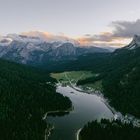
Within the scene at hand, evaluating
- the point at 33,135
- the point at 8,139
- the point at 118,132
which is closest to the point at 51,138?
the point at 33,135

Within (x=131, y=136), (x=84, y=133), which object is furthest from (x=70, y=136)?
(x=131, y=136)

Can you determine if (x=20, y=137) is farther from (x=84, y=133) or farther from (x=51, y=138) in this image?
(x=84, y=133)

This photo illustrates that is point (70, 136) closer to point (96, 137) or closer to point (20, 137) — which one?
point (96, 137)

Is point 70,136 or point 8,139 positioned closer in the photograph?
point 8,139

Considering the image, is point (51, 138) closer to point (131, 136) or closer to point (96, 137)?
point (96, 137)

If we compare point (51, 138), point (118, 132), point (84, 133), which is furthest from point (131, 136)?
point (51, 138)

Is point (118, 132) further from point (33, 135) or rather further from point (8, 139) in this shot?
point (8, 139)

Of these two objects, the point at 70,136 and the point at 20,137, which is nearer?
the point at 20,137
